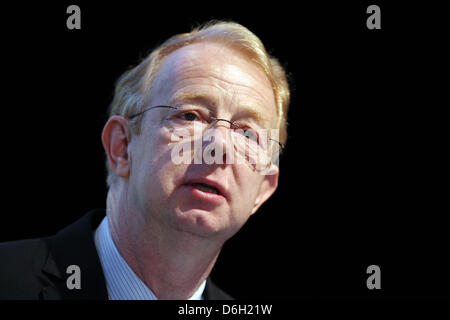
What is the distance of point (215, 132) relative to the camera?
2.70 meters

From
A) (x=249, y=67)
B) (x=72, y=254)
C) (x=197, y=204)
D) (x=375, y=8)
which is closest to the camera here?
(x=197, y=204)

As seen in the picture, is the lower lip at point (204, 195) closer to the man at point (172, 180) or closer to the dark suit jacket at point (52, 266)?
the man at point (172, 180)

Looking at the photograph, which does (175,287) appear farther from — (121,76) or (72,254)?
(121,76)

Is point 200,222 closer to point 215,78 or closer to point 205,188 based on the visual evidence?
point 205,188

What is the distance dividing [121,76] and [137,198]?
1074 mm

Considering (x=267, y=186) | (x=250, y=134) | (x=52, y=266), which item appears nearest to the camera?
(x=52, y=266)

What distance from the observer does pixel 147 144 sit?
279 centimetres

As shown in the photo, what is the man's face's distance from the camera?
2.62 metres

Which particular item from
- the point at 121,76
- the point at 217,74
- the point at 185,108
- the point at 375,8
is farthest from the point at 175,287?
the point at 375,8

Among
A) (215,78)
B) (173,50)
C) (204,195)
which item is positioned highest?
(173,50)

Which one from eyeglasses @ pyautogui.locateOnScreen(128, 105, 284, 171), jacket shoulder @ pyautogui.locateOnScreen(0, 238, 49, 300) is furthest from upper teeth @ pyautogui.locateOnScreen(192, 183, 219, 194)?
jacket shoulder @ pyautogui.locateOnScreen(0, 238, 49, 300)

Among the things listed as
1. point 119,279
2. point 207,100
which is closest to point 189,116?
point 207,100

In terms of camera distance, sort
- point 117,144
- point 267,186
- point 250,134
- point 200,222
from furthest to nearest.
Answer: point 267,186
point 117,144
point 250,134
point 200,222

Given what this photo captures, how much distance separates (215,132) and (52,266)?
3.88ft
